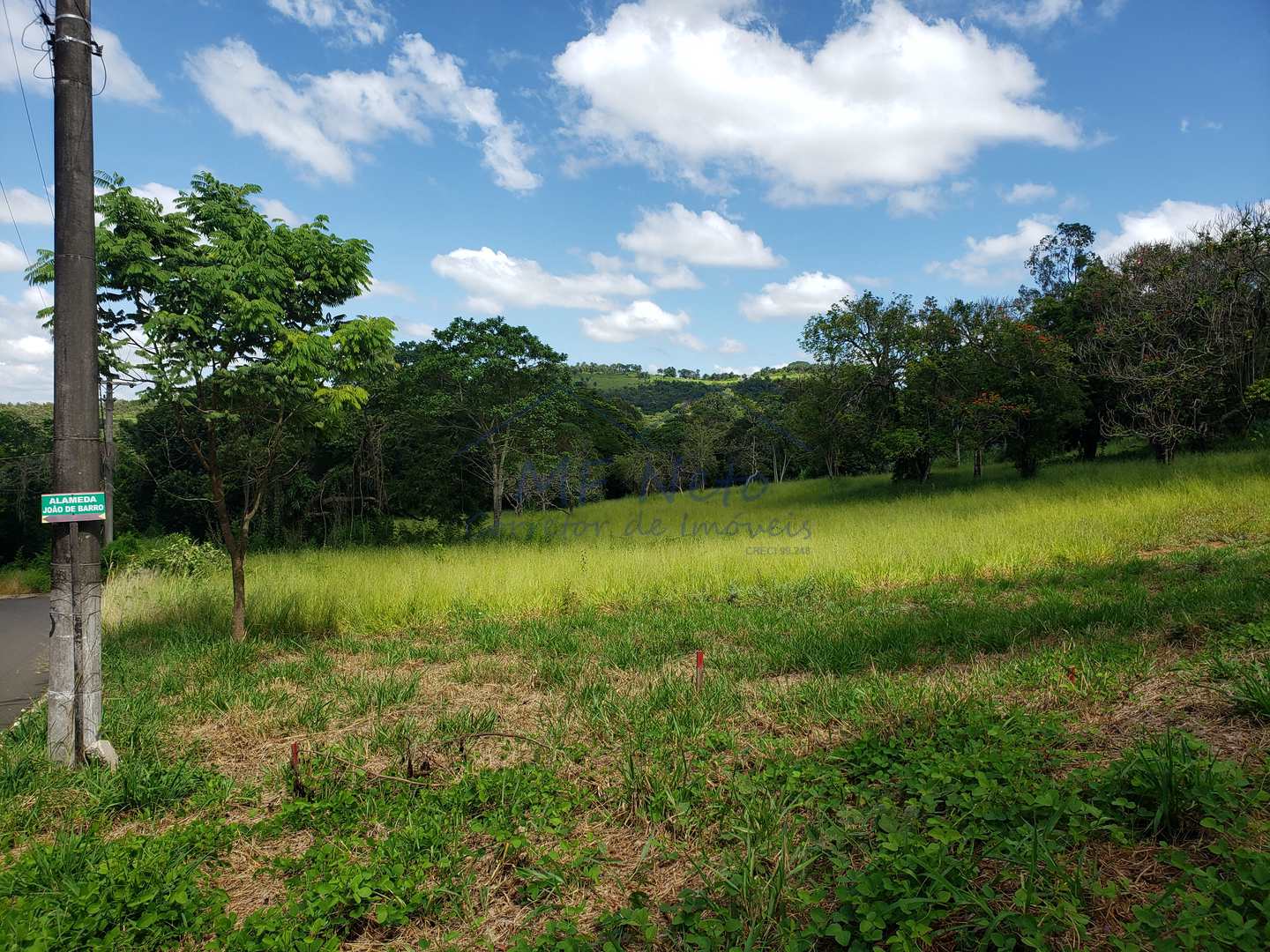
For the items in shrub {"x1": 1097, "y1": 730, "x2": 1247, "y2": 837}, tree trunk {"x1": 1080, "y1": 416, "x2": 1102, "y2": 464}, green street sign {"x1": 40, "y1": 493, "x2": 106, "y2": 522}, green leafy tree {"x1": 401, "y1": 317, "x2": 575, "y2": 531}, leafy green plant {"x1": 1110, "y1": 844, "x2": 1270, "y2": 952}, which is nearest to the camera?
leafy green plant {"x1": 1110, "y1": 844, "x2": 1270, "y2": 952}

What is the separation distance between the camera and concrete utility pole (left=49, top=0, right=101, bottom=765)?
4527mm

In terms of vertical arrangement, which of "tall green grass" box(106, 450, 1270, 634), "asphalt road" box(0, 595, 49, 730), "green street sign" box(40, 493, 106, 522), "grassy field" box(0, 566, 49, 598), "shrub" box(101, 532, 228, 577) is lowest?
"grassy field" box(0, 566, 49, 598)

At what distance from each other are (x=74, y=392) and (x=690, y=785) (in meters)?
4.95

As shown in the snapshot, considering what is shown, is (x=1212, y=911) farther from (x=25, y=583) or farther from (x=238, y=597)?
(x=25, y=583)

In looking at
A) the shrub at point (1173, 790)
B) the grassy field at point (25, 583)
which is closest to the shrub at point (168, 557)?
the grassy field at point (25, 583)

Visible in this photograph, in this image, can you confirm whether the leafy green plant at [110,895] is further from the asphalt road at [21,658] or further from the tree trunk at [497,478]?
the tree trunk at [497,478]

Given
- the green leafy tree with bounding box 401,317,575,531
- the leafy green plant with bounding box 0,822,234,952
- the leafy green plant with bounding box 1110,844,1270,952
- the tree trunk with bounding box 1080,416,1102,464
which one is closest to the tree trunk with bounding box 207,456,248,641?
the leafy green plant with bounding box 0,822,234,952

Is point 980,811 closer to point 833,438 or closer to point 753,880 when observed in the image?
point 753,880

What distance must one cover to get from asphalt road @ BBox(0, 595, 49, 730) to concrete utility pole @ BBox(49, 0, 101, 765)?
7.70 ft

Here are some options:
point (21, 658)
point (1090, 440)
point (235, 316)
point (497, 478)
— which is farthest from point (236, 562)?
point (1090, 440)

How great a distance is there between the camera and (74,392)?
4.61 m

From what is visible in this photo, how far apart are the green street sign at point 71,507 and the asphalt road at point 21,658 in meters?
2.93

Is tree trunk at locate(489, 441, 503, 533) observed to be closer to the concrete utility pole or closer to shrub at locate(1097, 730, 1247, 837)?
the concrete utility pole

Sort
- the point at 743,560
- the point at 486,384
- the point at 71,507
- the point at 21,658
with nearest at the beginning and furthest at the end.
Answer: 1. the point at 71,507
2. the point at 21,658
3. the point at 743,560
4. the point at 486,384
